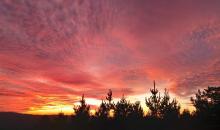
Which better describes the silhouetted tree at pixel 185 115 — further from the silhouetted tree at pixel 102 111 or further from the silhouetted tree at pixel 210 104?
the silhouetted tree at pixel 102 111

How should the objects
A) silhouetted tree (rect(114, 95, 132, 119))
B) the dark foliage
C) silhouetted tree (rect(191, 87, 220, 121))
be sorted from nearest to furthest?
1. silhouetted tree (rect(191, 87, 220, 121))
2. the dark foliage
3. silhouetted tree (rect(114, 95, 132, 119))

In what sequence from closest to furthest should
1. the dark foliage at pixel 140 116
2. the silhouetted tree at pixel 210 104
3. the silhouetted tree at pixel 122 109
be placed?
the silhouetted tree at pixel 210 104
the dark foliage at pixel 140 116
the silhouetted tree at pixel 122 109

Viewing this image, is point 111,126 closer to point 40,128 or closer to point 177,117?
point 177,117

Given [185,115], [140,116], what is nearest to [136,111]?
[140,116]

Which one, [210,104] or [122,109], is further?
[122,109]

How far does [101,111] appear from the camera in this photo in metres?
39.6

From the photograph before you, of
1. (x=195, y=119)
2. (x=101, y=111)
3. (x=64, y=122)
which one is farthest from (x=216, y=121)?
(x=64, y=122)

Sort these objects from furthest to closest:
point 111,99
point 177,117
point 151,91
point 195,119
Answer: point 111,99 < point 151,91 < point 177,117 < point 195,119

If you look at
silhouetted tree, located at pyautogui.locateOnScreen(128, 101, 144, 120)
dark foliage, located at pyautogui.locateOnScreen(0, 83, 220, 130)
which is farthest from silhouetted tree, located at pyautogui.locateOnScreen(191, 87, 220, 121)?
silhouetted tree, located at pyautogui.locateOnScreen(128, 101, 144, 120)

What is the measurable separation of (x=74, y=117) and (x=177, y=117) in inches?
645

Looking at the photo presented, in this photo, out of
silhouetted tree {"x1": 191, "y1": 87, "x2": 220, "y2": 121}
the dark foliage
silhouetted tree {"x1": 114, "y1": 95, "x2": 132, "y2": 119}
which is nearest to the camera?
silhouetted tree {"x1": 191, "y1": 87, "x2": 220, "y2": 121}

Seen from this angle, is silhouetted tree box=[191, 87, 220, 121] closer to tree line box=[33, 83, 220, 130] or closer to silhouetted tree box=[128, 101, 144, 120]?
tree line box=[33, 83, 220, 130]

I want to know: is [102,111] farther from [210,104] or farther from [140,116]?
[210,104]

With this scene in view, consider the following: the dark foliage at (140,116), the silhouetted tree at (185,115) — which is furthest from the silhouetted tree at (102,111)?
the silhouetted tree at (185,115)
